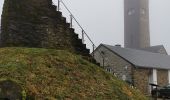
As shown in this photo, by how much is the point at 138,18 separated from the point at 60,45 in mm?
73254

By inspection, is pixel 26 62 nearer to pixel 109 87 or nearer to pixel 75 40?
pixel 109 87

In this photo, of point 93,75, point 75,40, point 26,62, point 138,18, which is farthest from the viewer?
point 138,18

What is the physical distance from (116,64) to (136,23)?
1844 inches

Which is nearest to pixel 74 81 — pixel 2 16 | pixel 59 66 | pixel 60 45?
pixel 59 66

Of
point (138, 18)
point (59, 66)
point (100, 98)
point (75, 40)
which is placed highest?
point (138, 18)

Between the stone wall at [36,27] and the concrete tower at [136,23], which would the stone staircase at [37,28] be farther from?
the concrete tower at [136,23]

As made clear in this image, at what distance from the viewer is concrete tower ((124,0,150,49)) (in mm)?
87812

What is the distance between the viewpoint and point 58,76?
47.0 ft

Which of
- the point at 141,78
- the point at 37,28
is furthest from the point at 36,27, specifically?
the point at 141,78

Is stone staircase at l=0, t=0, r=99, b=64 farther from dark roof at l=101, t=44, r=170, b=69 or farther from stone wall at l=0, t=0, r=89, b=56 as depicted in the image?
dark roof at l=101, t=44, r=170, b=69

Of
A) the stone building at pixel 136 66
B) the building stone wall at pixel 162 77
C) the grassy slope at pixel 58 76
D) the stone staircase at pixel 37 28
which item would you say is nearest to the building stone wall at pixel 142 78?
the stone building at pixel 136 66

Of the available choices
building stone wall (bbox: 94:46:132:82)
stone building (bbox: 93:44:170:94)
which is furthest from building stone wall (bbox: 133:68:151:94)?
building stone wall (bbox: 94:46:132:82)

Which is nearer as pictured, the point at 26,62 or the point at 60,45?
the point at 26,62

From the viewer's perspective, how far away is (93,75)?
15.9 meters
